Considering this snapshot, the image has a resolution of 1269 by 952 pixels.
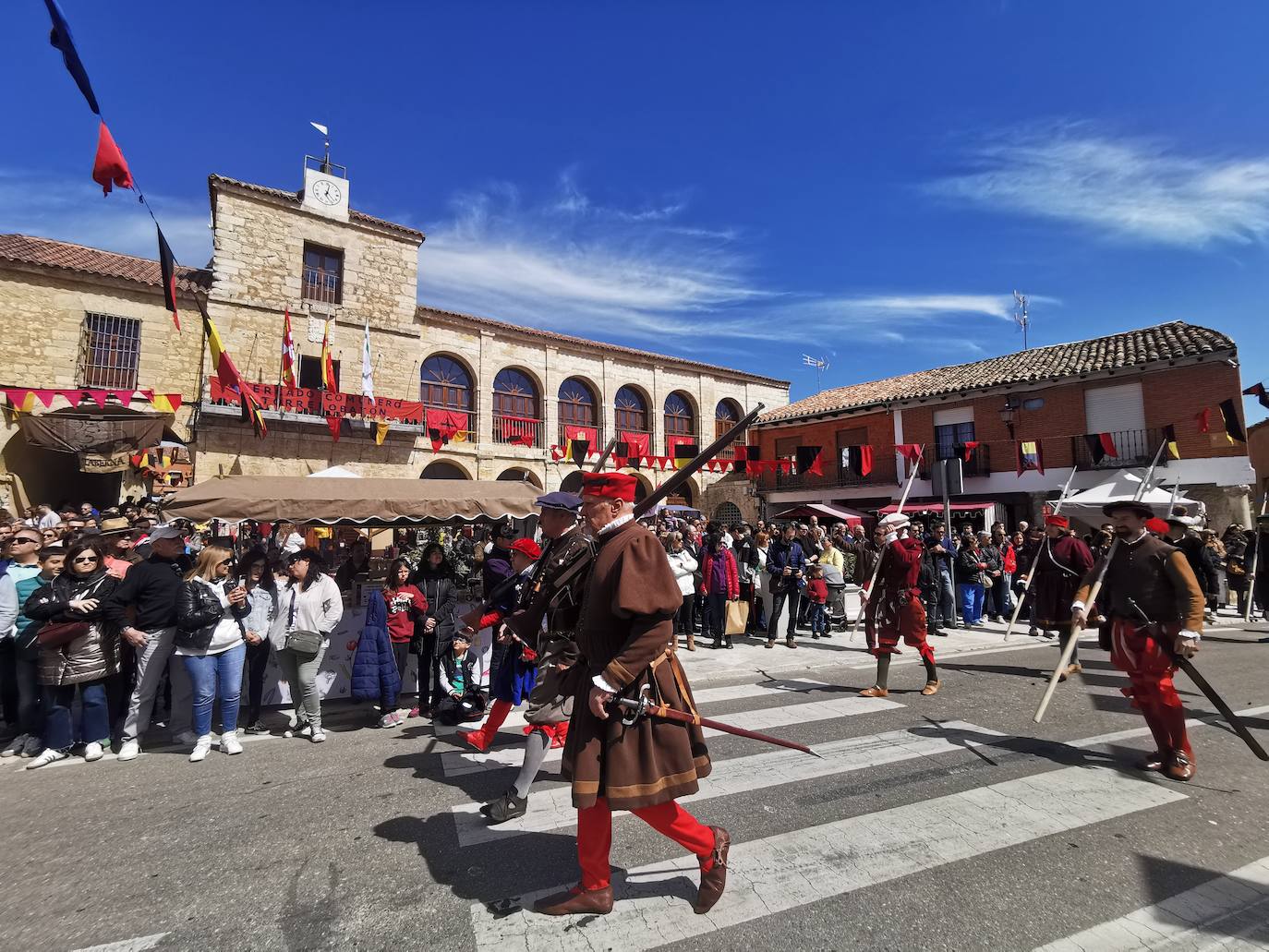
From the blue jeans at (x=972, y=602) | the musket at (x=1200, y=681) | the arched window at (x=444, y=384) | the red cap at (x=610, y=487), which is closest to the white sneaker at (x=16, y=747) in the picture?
the red cap at (x=610, y=487)

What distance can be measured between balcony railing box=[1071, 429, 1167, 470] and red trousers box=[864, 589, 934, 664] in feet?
53.5

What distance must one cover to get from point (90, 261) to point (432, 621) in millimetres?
18386

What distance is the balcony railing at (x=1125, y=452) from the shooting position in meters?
17.8

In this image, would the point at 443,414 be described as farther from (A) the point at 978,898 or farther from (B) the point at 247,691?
(A) the point at 978,898

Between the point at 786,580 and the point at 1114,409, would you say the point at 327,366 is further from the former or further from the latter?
the point at 1114,409

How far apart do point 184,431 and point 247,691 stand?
1343 cm

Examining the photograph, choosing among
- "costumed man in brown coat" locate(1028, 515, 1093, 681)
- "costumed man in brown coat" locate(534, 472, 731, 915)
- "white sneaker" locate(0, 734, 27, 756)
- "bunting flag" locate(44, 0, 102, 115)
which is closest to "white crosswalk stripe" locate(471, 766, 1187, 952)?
"costumed man in brown coat" locate(534, 472, 731, 915)

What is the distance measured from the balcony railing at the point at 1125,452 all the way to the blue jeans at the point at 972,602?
10.4 meters

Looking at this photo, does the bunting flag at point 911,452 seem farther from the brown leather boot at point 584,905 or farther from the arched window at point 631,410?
the brown leather boot at point 584,905

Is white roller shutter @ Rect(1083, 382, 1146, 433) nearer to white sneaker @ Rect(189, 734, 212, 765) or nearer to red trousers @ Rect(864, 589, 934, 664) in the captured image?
red trousers @ Rect(864, 589, 934, 664)

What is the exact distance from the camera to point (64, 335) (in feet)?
50.8

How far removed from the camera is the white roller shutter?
1827 centimetres

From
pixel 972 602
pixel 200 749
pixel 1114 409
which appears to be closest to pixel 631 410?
pixel 1114 409

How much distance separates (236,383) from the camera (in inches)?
586
